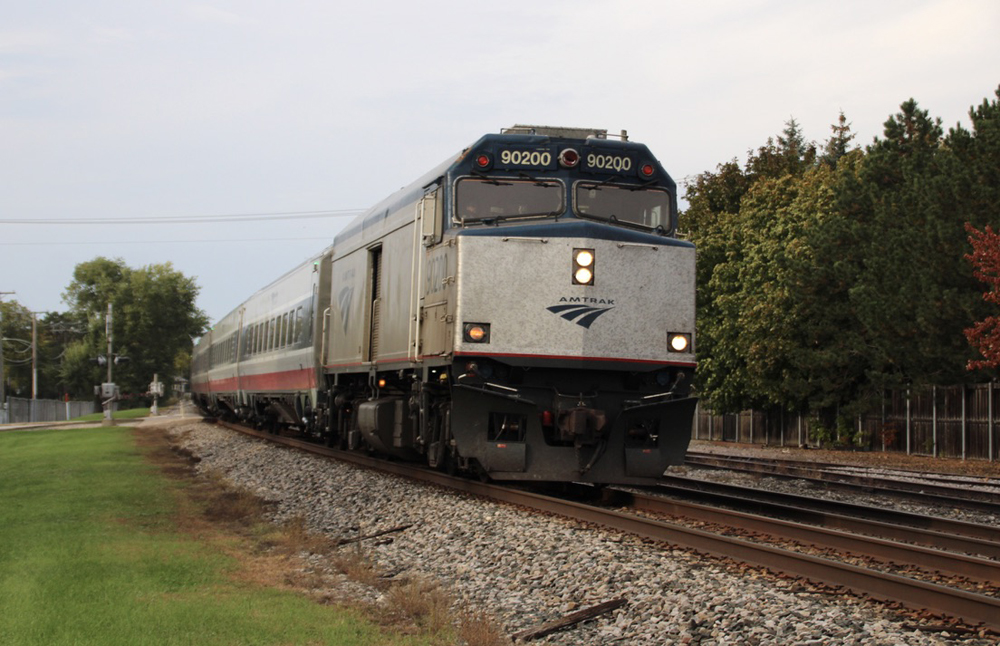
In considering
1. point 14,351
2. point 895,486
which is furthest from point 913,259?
point 14,351

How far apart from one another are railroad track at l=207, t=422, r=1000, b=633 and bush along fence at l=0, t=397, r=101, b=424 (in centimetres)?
5084

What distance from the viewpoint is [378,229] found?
16.7 metres

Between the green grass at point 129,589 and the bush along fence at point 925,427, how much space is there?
69.6ft

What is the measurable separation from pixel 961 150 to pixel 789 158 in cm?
2285

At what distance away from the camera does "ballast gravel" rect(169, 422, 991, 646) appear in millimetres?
6418

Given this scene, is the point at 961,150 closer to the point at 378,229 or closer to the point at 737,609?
the point at 378,229

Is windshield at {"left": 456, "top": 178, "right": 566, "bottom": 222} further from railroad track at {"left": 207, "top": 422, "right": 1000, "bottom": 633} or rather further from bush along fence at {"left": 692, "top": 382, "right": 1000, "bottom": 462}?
bush along fence at {"left": 692, "top": 382, "right": 1000, "bottom": 462}

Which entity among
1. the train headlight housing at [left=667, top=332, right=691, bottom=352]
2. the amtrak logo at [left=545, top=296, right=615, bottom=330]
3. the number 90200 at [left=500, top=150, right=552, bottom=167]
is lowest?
the train headlight housing at [left=667, top=332, right=691, bottom=352]

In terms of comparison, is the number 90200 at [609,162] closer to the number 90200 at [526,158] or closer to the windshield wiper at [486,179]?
the number 90200 at [526,158]

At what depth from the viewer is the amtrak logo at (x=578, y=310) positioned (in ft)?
39.0

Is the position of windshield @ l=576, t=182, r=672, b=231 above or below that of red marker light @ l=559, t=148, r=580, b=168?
below

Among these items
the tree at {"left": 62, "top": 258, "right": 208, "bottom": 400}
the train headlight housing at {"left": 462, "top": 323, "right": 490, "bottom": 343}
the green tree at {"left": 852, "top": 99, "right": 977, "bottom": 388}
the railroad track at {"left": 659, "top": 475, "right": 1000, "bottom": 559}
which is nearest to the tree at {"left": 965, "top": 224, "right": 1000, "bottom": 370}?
the green tree at {"left": 852, "top": 99, "right": 977, "bottom": 388}

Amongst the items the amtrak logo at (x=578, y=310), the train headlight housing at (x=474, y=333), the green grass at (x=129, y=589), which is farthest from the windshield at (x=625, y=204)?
the green grass at (x=129, y=589)

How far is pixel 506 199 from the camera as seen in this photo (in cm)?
1256
